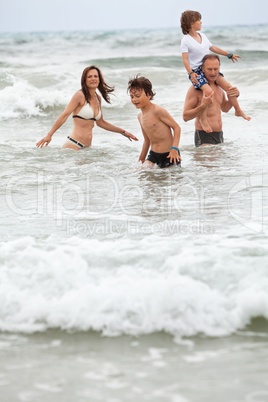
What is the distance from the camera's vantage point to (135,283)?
385 centimetres

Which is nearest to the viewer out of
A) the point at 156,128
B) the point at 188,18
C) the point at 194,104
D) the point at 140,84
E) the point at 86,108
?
the point at 140,84

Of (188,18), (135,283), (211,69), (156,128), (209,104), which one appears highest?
(188,18)

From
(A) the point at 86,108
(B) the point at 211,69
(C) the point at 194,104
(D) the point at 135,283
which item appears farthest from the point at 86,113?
(D) the point at 135,283

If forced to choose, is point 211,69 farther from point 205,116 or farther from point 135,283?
point 135,283

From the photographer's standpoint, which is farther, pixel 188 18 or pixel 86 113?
pixel 86 113

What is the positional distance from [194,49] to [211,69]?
292 mm

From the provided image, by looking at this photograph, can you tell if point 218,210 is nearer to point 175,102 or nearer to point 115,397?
point 115,397

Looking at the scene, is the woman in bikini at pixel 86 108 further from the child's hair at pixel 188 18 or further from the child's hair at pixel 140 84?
the child's hair at pixel 140 84

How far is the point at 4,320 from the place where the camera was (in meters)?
3.73

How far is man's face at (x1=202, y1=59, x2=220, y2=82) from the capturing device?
769 cm

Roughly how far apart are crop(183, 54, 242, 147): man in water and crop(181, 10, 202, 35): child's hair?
403 mm

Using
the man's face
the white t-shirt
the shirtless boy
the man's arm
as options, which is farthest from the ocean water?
the white t-shirt

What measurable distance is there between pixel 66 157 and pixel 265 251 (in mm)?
4209

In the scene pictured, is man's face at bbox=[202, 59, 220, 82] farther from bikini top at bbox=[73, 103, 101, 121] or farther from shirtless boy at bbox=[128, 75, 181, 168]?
bikini top at bbox=[73, 103, 101, 121]
